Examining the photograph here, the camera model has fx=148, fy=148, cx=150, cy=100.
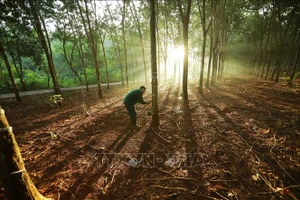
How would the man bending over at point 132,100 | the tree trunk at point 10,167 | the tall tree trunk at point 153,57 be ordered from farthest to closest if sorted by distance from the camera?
1. the man bending over at point 132,100
2. the tall tree trunk at point 153,57
3. the tree trunk at point 10,167

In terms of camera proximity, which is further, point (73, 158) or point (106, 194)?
point (73, 158)

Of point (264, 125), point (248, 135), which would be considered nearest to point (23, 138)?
point (248, 135)

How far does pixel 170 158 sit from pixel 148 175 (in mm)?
794

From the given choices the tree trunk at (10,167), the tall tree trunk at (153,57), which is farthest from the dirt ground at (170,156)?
the tree trunk at (10,167)

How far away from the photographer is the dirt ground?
2.82 metres

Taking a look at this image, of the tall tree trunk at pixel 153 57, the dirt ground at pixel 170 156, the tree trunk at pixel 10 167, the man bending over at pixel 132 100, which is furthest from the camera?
the man bending over at pixel 132 100

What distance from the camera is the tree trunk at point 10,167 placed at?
1.80 m

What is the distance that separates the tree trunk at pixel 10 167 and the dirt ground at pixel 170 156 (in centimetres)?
101

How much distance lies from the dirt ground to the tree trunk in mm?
1013

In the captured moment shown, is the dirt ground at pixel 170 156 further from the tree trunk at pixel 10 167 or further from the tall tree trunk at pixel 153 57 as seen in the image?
the tree trunk at pixel 10 167

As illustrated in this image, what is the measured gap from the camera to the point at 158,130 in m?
5.36

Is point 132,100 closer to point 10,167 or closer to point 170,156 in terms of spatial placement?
point 170,156

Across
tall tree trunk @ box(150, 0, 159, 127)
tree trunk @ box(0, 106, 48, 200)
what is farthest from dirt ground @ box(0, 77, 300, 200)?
tree trunk @ box(0, 106, 48, 200)

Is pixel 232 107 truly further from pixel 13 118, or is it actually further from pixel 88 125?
pixel 13 118
